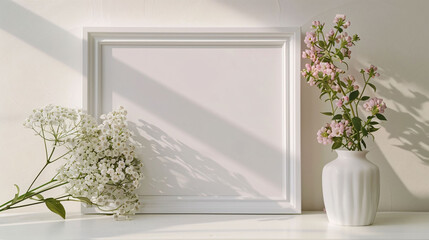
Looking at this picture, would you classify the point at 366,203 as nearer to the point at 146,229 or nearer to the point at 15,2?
the point at 146,229

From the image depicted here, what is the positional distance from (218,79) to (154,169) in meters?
0.33

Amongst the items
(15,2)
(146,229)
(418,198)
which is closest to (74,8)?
(15,2)

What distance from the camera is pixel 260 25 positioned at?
4.20 ft

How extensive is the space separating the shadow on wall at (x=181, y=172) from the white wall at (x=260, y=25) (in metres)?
0.23

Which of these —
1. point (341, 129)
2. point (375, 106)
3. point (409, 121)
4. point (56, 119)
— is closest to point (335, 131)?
point (341, 129)

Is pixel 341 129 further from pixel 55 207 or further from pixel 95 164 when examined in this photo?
pixel 55 207

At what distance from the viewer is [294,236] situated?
0.98 meters

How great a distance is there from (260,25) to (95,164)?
620 millimetres

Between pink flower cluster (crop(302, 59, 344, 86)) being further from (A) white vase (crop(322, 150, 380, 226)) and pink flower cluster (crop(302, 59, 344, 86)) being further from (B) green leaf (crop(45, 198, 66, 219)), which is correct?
(B) green leaf (crop(45, 198, 66, 219))

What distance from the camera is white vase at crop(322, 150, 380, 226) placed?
1.06m

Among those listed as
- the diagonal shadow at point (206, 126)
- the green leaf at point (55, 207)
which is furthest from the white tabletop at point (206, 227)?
the diagonal shadow at point (206, 126)

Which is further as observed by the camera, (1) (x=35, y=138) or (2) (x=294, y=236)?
(1) (x=35, y=138)

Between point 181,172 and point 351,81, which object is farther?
point 181,172

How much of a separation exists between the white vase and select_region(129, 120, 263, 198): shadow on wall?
26 cm
